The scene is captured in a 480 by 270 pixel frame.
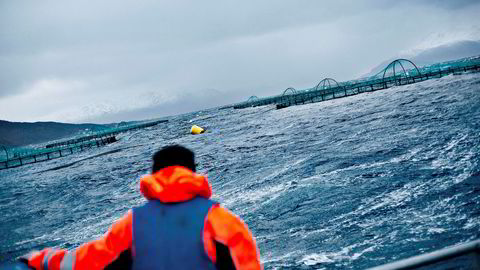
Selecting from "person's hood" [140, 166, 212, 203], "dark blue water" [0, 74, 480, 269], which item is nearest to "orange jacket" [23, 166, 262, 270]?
"person's hood" [140, 166, 212, 203]

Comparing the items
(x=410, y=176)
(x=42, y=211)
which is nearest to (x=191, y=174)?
(x=410, y=176)

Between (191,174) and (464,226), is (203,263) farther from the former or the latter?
(464,226)

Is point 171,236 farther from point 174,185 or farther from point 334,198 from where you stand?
point 334,198

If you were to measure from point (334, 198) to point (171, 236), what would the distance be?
414 inches

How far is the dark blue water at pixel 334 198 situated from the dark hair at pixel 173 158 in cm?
618

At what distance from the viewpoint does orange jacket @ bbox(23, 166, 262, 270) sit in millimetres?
2160

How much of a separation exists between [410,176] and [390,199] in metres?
2.25

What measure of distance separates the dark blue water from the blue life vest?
20.2 ft

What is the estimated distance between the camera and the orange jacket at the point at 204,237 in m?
2.16

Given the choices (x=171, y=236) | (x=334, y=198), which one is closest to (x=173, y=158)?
(x=171, y=236)

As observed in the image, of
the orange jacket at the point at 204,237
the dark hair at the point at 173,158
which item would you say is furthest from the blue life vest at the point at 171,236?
the dark hair at the point at 173,158

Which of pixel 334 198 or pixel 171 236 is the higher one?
pixel 171 236

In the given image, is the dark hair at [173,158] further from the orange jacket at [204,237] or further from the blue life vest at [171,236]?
the blue life vest at [171,236]

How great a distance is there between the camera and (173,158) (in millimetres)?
2441
